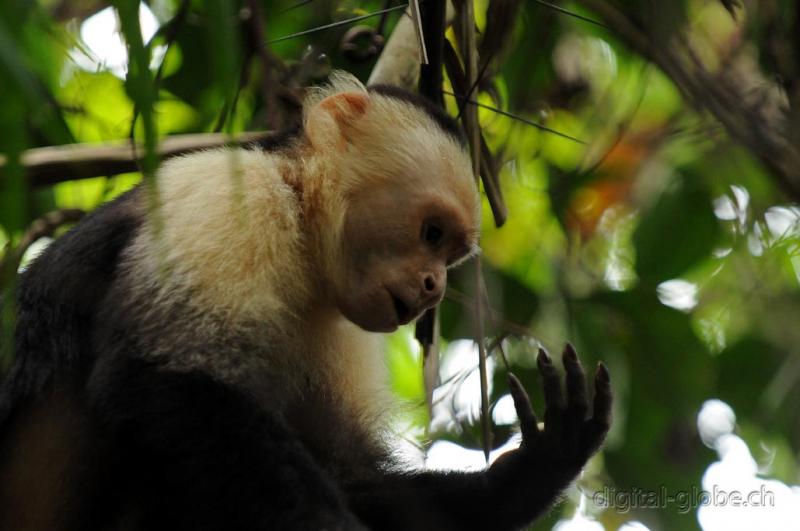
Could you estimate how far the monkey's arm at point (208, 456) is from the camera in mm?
3238

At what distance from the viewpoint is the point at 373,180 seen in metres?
4.28

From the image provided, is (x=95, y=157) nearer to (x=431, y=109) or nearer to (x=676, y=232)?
(x=431, y=109)

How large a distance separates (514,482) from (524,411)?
36 cm

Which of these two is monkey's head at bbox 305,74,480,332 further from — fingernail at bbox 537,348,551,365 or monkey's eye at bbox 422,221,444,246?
fingernail at bbox 537,348,551,365

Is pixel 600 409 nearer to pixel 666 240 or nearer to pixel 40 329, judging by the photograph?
pixel 666 240

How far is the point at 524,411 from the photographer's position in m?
4.00

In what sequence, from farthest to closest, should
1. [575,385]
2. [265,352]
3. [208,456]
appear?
[575,385] → [265,352] → [208,456]

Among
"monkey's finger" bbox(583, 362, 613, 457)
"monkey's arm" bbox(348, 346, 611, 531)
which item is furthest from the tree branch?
"monkey's finger" bbox(583, 362, 613, 457)

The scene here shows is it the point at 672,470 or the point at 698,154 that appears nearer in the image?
the point at 698,154

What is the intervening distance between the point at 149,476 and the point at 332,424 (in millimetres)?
1111

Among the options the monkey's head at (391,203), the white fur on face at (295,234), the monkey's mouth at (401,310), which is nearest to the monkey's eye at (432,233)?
the monkey's head at (391,203)

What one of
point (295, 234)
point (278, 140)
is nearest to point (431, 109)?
point (278, 140)

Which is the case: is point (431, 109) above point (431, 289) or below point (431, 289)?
above

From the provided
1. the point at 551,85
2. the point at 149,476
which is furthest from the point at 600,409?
the point at 551,85
